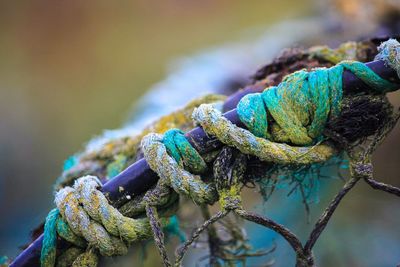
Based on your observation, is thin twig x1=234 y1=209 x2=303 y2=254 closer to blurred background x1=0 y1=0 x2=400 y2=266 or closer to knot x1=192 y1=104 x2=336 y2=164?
knot x1=192 y1=104 x2=336 y2=164

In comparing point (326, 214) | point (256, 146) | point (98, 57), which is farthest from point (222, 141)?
point (98, 57)

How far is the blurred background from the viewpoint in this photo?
169 cm

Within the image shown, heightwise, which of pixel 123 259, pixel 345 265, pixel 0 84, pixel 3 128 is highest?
pixel 0 84

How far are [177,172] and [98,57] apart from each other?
13.6 ft

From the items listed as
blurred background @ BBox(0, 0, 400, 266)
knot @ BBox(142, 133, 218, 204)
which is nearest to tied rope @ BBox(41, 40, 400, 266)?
knot @ BBox(142, 133, 218, 204)

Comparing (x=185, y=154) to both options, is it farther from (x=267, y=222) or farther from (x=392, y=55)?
(x=392, y=55)

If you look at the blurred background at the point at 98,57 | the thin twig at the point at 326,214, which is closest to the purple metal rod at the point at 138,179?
the thin twig at the point at 326,214

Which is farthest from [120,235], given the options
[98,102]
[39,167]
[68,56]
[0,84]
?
[68,56]

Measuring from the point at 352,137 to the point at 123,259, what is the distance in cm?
49

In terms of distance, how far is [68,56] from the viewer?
4.59 m

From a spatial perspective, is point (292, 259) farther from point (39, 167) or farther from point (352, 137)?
point (39, 167)

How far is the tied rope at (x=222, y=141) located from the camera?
0.57m

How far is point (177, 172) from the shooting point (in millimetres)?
575

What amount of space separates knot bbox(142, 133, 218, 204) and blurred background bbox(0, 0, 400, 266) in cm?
81
